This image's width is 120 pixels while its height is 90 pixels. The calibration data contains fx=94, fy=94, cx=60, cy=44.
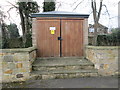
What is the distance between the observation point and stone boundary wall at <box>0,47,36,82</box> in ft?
10.1

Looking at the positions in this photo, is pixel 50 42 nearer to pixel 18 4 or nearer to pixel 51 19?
pixel 51 19

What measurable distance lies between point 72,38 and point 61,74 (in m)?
1.98

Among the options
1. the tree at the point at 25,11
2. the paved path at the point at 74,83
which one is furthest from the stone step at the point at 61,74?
the tree at the point at 25,11

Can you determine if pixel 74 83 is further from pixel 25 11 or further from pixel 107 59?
pixel 25 11

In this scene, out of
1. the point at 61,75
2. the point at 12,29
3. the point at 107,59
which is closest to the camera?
the point at 61,75

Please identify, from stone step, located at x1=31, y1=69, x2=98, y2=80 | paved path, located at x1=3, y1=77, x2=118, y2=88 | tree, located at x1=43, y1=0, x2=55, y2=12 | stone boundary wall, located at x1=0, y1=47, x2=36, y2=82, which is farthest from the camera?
tree, located at x1=43, y1=0, x2=55, y2=12

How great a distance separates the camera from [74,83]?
288 cm

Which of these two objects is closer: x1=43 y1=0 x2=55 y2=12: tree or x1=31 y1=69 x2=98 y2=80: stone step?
x1=31 y1=69 x2=98 y2=80: stone step

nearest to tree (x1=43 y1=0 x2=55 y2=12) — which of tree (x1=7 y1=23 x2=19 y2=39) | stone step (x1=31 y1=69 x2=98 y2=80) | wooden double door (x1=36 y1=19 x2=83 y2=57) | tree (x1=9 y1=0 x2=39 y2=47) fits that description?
tree (x1=9 y1=0 x2=39 y2=47)

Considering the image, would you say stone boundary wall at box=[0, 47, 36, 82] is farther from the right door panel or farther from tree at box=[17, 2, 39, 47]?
tree at box=[17, 2, 39, 47]

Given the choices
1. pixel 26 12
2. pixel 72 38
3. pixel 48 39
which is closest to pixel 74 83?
pixel 72 38

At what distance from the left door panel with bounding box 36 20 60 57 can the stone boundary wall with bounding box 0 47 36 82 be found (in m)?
1.46

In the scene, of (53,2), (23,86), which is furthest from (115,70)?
(53,2)

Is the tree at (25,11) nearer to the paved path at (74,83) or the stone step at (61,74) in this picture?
the stone step at (61,74)
